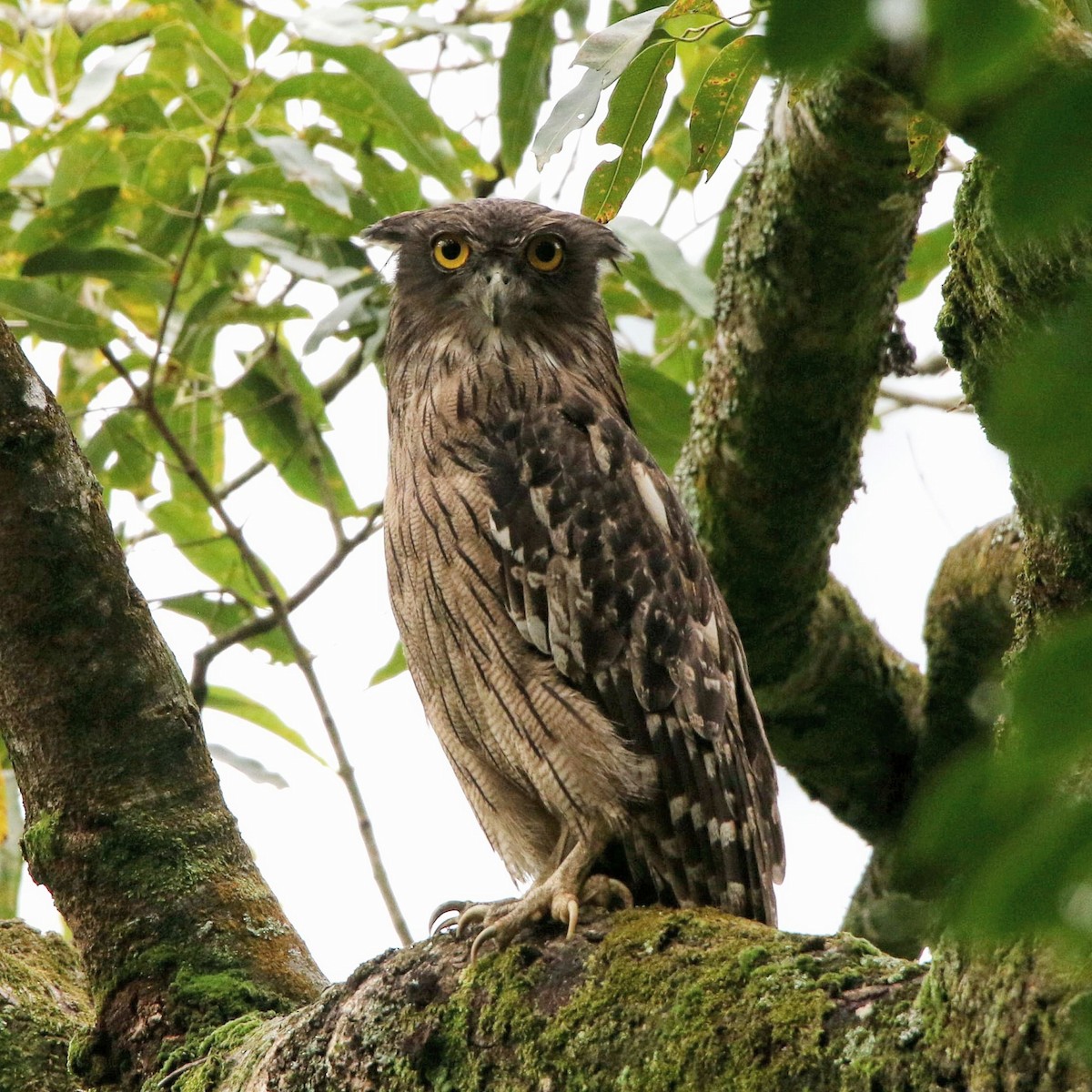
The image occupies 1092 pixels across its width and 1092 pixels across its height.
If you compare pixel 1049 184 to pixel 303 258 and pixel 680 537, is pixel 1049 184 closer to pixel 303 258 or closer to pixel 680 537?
pixel 680 537

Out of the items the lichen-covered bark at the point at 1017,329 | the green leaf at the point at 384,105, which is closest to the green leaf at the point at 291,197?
the green leaf at the point at 384,105

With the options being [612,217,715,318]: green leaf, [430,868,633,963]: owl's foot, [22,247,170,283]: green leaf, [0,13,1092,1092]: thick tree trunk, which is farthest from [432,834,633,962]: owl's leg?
[22,247,170,283]: green leaf

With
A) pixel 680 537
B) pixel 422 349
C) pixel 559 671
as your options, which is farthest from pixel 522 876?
pixel 422 349

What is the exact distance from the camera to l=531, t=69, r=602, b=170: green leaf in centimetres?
170

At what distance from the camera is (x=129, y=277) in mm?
3713

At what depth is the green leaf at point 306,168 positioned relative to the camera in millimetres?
3385

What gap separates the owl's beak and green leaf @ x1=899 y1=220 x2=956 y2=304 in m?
1.14

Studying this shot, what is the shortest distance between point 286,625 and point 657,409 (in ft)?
4.04

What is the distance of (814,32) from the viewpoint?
1.75ft

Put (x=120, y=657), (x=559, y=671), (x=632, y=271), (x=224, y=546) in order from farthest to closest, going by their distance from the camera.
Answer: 1. (x=224, y=546)
2. (x=632, y=271)
3. (x=559, y=671)
4. (x=120, y=657)

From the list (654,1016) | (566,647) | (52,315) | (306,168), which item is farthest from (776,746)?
(52,315)

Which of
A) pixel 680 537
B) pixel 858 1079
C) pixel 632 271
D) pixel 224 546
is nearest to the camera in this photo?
pixel 858 1079

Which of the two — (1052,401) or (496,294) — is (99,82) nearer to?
(496,294)

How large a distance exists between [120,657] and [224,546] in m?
1.64
